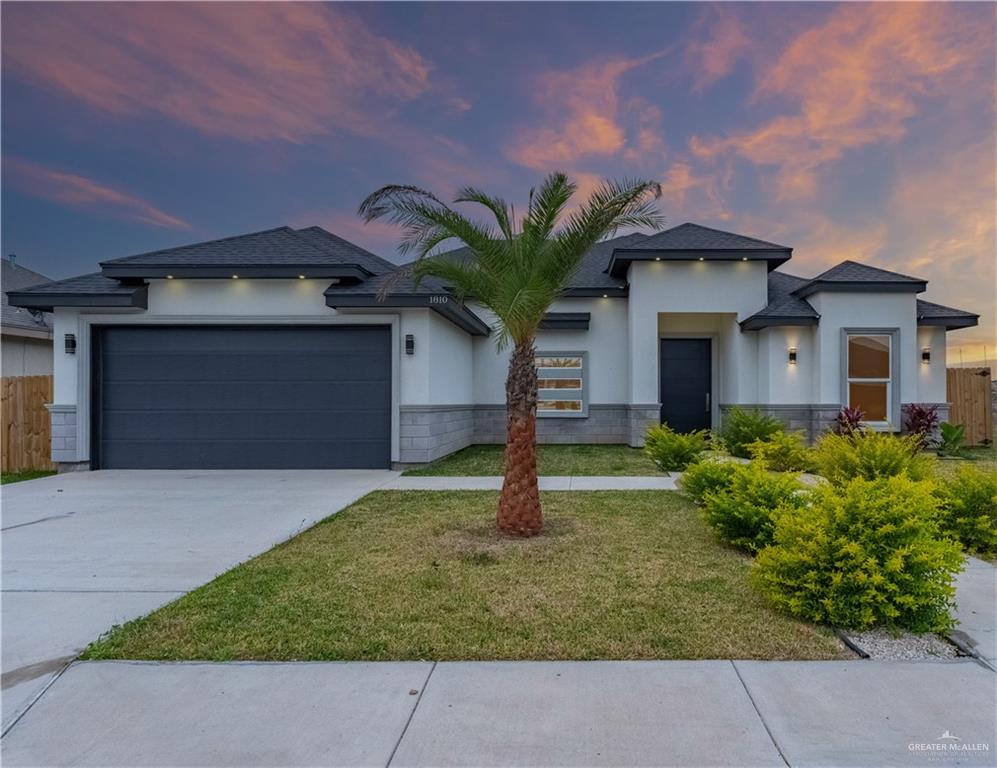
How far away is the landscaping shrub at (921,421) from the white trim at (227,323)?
1168cm

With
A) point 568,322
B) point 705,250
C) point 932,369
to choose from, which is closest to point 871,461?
point 705,250

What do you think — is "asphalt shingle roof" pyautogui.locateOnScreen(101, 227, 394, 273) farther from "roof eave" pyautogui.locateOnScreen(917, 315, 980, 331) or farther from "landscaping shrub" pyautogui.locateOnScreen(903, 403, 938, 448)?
"roof eave" pyautogui.locateOnScreen(917, 315, 980, 331)

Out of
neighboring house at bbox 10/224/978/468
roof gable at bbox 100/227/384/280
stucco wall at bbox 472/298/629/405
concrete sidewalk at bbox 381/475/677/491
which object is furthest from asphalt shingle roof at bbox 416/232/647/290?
roof gable at bbox 100/227/384/280

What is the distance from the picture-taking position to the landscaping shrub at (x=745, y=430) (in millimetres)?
10656

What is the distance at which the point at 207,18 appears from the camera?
9789 mm

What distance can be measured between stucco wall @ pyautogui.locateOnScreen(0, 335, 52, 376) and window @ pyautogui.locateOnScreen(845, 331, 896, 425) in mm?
23054

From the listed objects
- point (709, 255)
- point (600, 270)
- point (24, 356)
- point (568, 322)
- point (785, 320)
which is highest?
point (600, 270)

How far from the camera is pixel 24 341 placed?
49.4 feet

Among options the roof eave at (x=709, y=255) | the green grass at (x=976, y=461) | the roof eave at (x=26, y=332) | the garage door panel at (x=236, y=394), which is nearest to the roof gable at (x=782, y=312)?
the roof eave at (x=709, y=255)

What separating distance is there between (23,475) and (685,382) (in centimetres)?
1571

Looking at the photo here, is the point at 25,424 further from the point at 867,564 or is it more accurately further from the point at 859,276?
the point at 859,276

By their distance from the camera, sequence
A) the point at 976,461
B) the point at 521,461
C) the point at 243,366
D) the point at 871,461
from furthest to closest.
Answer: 1. the point at 976,461
2. the point at 243,366
3. the point at 871,461
4. the point at 521,461

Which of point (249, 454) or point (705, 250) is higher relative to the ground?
point (705, 250)

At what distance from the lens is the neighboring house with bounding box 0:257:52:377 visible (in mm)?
14312
